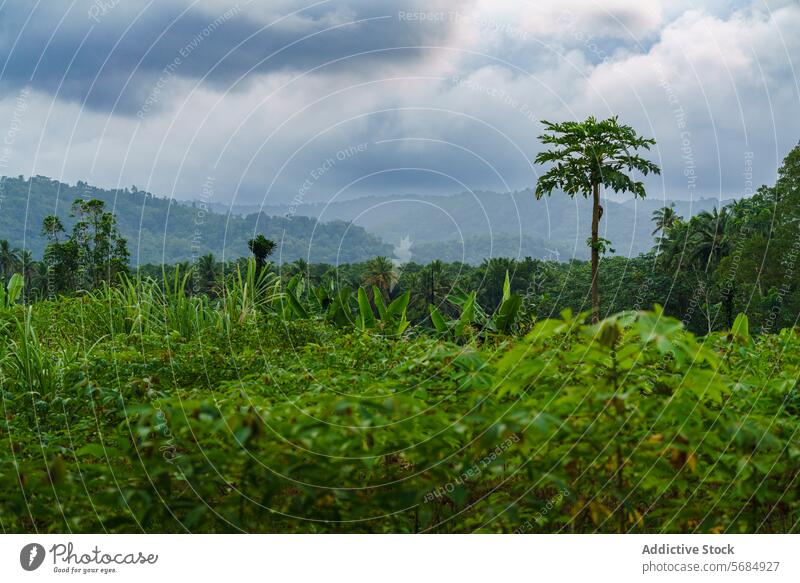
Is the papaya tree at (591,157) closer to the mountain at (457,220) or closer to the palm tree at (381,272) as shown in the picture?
the mountain at (457,220)

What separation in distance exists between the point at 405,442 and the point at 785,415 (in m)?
1.57

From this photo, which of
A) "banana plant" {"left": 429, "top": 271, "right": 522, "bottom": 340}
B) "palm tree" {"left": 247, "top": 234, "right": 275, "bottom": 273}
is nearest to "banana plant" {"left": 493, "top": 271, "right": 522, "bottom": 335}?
"banana plant" {"left": 429, "top": 271, "right": 522, "bottom": 340}

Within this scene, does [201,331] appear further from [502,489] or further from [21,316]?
[502,489]

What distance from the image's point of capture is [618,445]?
222 centimetres

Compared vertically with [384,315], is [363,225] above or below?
above

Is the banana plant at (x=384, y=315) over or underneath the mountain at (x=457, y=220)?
underneath

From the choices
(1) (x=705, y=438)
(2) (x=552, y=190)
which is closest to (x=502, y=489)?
(1) (x=705, y=438)

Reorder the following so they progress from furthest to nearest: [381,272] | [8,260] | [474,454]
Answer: [8,260] → [381,272] → [474,454]

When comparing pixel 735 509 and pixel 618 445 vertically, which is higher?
pixel 618 445

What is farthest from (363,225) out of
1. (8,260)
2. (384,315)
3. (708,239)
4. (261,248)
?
(8,260)

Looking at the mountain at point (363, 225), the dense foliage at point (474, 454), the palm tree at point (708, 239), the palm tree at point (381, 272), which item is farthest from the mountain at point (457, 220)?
the palm tree at point (381, 272)

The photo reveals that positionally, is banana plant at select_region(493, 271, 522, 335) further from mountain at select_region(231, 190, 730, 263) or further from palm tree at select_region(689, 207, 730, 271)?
palm tree at select_region(689, 207, 730, 271)

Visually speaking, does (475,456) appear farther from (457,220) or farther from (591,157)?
(591,157)

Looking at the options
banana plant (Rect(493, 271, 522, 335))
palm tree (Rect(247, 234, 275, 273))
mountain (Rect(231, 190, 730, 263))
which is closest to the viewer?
mountain (Rect(231, 190, 730, 263))
